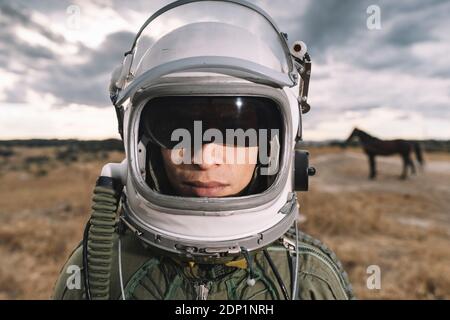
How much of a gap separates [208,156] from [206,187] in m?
0.12

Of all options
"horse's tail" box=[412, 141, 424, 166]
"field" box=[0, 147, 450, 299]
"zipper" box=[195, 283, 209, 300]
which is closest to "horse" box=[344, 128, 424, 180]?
"horse's tail" box=[412, 141, 424, 166]

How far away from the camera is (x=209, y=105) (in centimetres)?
145

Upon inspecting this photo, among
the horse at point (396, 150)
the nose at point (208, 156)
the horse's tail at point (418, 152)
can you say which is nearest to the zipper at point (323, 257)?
the nose at point (208, 156)

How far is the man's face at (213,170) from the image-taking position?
4.54ft

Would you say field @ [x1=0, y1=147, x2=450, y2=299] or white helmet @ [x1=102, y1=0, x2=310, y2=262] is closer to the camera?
white helmet @ [x1=102, y1=0, x2=310, y2=262]

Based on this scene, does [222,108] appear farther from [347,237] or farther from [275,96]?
[347,237]

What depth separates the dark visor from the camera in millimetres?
1440

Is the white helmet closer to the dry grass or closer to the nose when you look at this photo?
the nose

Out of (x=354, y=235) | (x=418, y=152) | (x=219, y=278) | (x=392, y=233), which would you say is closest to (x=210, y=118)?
(x=219, y=278)

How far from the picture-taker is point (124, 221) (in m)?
1.54

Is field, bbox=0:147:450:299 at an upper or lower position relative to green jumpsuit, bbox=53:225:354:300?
lower

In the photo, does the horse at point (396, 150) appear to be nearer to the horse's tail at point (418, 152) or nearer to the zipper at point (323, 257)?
the horse's tail at point (418, 152)

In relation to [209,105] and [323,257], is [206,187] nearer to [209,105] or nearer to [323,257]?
[209,105]
